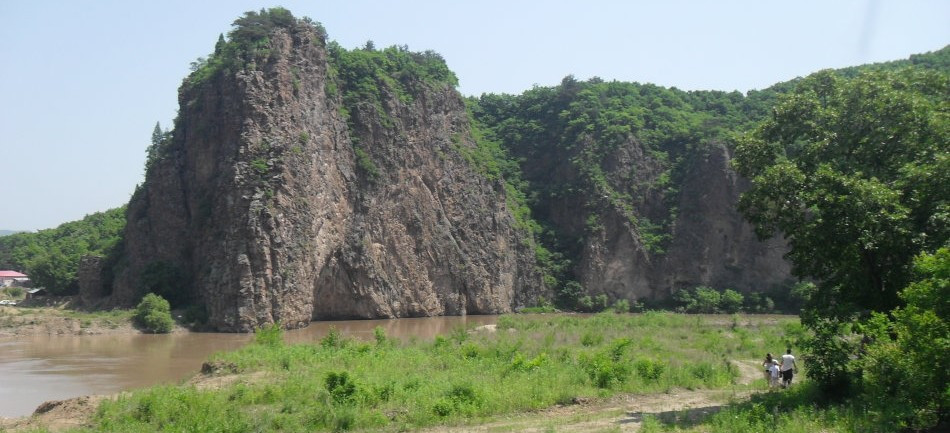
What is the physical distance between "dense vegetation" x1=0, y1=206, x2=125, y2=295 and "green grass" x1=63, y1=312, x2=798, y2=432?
122ft

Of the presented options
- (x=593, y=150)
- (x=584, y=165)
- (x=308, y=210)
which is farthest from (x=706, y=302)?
(x=308, y=210)

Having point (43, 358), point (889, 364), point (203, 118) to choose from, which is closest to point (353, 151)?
point (203, 118)

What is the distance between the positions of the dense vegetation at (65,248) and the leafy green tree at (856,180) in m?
50.5

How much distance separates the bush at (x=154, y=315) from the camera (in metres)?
45.1

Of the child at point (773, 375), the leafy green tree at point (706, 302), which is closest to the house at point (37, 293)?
the leafy green tree at point (706, 302)

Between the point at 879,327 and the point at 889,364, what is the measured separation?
1275 millimetres

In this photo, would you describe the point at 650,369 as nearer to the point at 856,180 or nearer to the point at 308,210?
the point at 856,180

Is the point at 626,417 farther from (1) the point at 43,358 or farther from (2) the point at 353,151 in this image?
(2) the point at 353,151

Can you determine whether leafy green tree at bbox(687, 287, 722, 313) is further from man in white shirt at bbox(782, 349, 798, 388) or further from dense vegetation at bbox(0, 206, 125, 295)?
dense vegetation at bbox(0, 206, 125, 295)

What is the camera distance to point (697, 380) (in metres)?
23.1

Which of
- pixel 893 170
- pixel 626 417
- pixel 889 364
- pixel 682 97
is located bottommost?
pixel 626 417

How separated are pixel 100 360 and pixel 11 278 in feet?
206

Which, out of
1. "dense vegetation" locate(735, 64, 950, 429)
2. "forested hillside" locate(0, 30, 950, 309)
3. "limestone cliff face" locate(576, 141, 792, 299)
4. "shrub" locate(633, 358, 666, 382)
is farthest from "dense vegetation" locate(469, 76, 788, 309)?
"dense vegetation" locate(735, 64, 950, 429)

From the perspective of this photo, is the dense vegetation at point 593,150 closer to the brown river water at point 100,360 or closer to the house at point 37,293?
the brown river water at point 100,360
